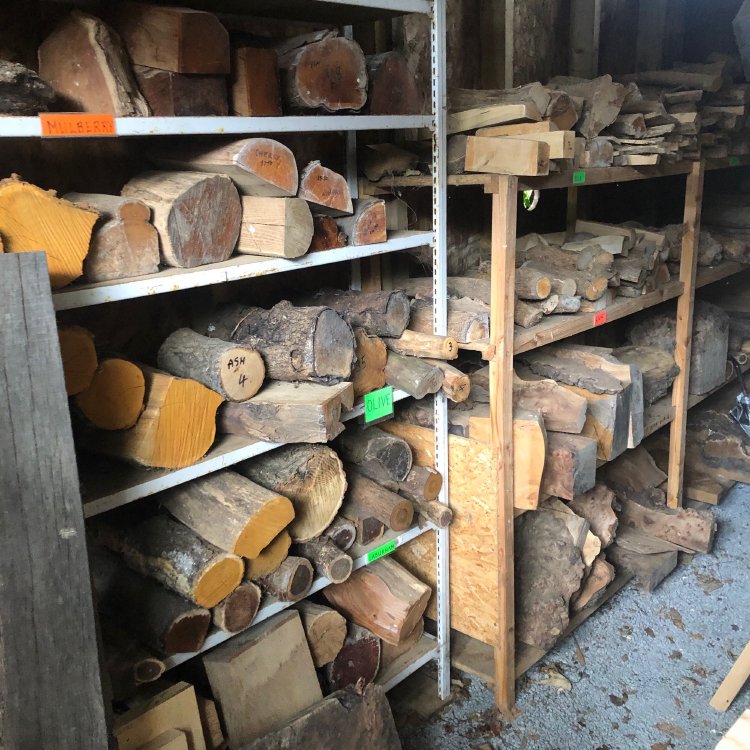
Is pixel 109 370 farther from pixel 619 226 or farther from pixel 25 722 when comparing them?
pixel 619 226

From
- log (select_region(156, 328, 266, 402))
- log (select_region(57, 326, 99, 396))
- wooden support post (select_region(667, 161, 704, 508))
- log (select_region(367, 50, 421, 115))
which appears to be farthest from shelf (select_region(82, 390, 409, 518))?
wooden support post (select_region(667, 161, 704, 508))

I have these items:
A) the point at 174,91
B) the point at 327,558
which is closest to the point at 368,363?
the point at 327,558

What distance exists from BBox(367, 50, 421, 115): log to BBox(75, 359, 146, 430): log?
101 centimetres

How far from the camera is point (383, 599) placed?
2.40 m

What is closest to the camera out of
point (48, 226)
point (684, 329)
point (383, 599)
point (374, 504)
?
point (48, 226)

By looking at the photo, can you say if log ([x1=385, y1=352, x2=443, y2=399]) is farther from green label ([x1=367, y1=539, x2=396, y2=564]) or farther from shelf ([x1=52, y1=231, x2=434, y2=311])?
green label ([x1=367, y1=539, x2=396, y2=564])

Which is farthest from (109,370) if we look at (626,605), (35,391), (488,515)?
(626,605)

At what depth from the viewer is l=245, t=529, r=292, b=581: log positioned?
1967mm

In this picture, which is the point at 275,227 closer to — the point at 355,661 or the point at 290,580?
the point at 290,580

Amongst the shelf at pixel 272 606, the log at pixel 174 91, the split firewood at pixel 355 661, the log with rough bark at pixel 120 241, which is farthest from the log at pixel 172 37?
the split firewood at pixel 355 661

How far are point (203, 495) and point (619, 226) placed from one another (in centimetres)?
221

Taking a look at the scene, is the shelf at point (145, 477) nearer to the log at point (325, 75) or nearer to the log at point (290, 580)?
the log at point (290, 580)

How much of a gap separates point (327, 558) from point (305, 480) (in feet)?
0.81

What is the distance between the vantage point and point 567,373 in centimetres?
287
